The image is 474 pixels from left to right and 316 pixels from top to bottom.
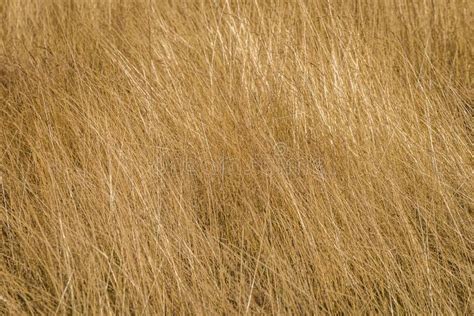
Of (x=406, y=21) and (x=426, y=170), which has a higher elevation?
(x=406, y=21)

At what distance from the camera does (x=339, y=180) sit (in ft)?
7.49

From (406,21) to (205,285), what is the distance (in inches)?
74.0

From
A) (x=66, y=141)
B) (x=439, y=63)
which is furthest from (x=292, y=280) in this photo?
(x=439, y=63)

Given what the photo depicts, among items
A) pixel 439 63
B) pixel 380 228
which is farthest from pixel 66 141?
pixel 439 63

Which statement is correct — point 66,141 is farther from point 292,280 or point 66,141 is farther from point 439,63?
point 439,63

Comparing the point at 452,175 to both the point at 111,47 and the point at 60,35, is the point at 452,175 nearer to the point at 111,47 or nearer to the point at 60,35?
the point at 111,47

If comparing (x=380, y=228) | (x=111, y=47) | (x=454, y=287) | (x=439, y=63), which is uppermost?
(x=111, y=47)

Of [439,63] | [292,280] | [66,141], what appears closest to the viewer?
[292,280]

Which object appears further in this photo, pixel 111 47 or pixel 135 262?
pixel 111 47

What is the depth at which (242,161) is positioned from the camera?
2.33 meters

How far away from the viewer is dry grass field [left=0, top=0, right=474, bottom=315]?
1952 millimetres

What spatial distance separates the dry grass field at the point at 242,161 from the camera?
76.9 inches

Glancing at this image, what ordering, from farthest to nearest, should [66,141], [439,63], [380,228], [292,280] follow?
[439,63], [66,141], [380,228], [292,280]

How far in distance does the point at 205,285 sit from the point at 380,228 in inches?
22.9
